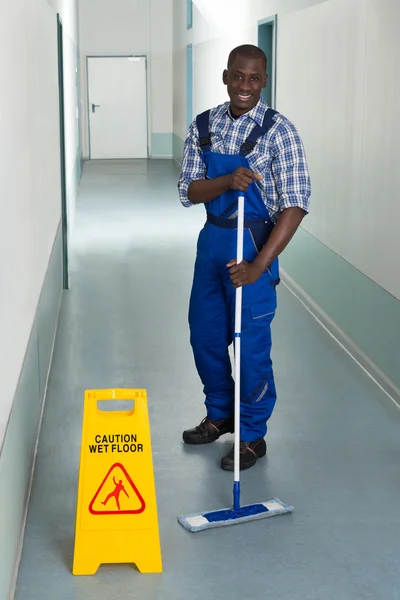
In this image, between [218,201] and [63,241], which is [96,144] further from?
[218,201]

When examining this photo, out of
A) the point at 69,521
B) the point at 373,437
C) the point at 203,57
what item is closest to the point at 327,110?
the point at 373,437

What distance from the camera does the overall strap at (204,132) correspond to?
3408 mm

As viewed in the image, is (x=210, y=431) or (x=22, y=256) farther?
(x=210, y=431)

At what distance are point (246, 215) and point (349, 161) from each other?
7.35 feet

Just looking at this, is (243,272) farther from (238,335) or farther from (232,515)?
(232,515)

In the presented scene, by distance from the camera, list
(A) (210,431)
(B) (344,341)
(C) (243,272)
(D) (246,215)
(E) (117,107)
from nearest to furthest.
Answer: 1. (C) (243,272)
2. (D) (246,215)
3. (A) (210,431)
4. (B) (344,341)
5. (E) (117,107)

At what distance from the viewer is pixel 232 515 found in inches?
124

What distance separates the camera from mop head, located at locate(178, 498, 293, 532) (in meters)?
3.10

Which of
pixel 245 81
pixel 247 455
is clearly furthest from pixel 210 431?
pixel 245 81

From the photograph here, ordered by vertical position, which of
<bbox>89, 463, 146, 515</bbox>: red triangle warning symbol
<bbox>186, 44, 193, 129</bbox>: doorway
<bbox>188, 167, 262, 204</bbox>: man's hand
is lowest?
<bbox>89, 463, 146, 515</bbox>: red triangle warning symbol

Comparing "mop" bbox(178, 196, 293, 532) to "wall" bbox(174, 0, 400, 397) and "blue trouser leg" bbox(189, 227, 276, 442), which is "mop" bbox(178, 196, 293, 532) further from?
"wall" bbox(174, 0, 400, 397)

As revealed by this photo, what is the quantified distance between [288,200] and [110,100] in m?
15.0

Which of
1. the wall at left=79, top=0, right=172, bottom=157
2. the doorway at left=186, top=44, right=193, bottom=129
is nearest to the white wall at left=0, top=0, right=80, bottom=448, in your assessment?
the doorway at left=186, top=44, right=193, bottom=129

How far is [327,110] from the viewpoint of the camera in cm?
591
